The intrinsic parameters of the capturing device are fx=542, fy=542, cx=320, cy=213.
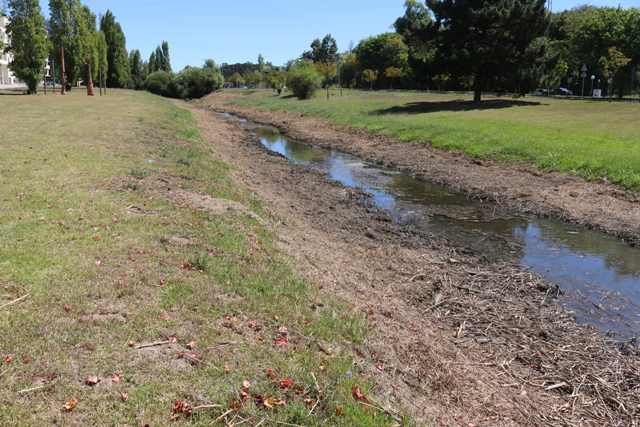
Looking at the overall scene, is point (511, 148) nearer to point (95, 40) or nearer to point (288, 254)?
point (288, 254)

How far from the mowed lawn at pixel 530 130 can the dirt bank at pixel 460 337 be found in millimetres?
10253

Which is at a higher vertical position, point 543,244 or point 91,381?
point 91,381

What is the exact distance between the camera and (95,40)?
6762 cm

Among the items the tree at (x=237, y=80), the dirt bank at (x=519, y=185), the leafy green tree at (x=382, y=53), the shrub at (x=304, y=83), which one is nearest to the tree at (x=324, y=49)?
the tree at (x=237, y=80)

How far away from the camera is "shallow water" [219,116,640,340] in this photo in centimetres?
910

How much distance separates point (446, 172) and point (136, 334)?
18.6 meters

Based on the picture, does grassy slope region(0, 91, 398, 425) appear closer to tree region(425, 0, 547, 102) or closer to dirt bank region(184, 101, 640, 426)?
dirt bank region(184, 101, 640, 426)

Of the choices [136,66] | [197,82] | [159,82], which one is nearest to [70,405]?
[197,82]

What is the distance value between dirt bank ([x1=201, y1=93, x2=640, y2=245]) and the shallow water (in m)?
0.73

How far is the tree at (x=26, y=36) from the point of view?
55406 millimetres

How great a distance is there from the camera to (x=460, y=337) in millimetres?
7488

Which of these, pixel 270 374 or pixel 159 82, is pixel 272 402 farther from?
pixel 159 82

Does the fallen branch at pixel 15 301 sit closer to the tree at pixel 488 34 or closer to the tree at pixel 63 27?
the tree at pixel 488 34

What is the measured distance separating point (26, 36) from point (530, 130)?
51.3m
